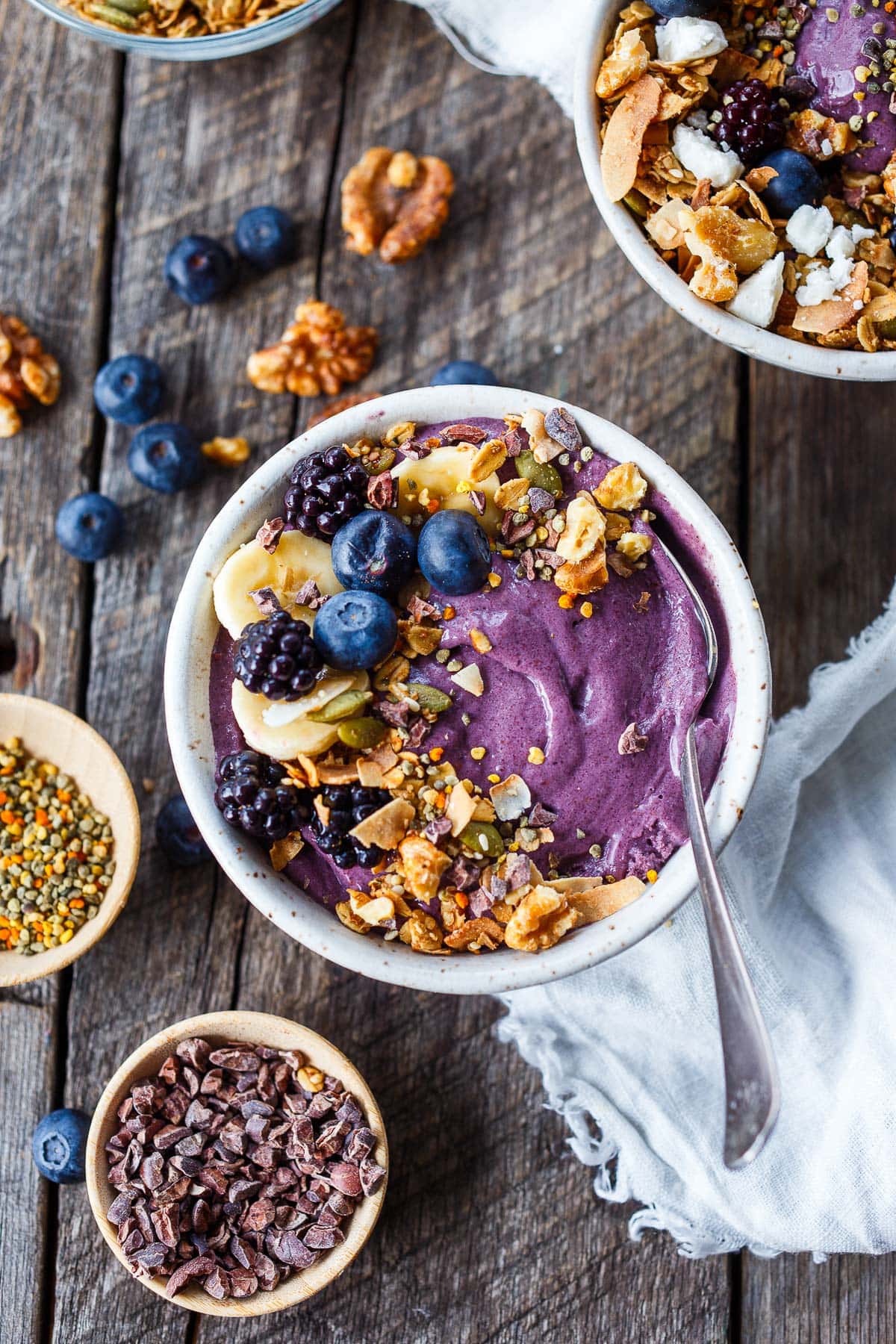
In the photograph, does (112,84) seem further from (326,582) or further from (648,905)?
(648,905)

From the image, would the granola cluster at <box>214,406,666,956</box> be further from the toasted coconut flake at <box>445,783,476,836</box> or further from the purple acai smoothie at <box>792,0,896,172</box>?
the purple acai smoothie at <box>792,0,896,172</box>

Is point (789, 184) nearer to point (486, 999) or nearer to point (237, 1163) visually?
point (486, 999)

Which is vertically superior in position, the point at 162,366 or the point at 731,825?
the point at 162,366

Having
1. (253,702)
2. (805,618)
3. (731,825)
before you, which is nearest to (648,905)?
(731,825)

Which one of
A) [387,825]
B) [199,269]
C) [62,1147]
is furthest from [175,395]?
[62,1147]

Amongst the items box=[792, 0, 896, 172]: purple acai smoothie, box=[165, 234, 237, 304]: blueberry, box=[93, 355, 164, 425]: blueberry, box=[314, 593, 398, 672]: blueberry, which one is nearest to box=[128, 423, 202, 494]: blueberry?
box=[93, 355, 164, 425]: blueberry

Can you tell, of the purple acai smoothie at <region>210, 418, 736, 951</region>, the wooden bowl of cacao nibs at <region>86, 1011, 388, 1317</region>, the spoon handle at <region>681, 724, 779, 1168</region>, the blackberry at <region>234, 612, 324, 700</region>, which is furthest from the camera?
the wooden bowl of cacao nibs at <region>86, 1011, 388, 1317</region>
